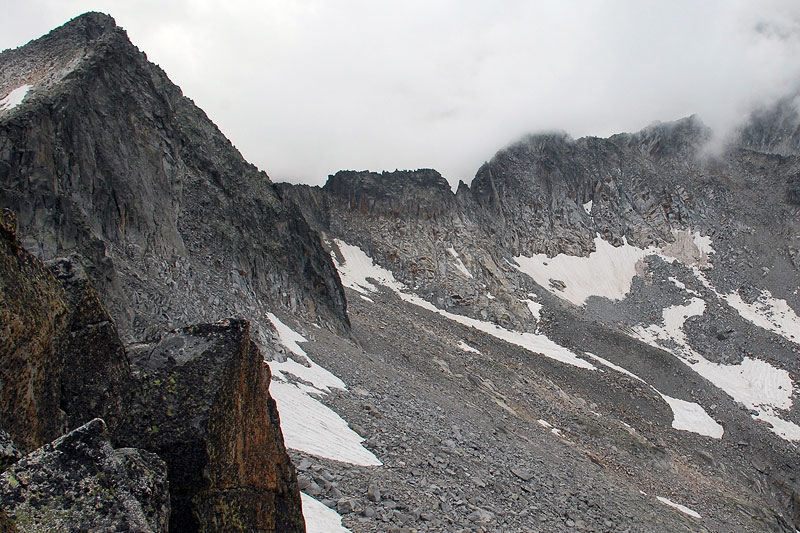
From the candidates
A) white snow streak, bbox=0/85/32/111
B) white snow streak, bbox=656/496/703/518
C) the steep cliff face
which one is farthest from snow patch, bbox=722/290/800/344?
white snow streak, bbox=0/85/32/111

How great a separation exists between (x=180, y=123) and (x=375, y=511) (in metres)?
31.9

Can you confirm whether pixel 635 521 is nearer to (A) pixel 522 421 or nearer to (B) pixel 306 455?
(A) pixel 522 421

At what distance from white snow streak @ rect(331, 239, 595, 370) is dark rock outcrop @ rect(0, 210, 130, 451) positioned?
46.2m

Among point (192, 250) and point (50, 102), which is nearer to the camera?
point (50, 102)

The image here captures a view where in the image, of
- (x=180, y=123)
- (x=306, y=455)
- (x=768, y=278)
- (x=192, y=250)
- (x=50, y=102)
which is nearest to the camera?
(x=306, y=455)

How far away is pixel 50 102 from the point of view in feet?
75.5

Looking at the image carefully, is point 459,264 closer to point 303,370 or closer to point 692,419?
point 692,419

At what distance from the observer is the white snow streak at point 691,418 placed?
40781 millimetres

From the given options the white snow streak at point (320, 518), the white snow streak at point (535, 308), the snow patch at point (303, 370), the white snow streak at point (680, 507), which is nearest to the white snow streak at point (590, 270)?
the white snow streak at point (535, 308)

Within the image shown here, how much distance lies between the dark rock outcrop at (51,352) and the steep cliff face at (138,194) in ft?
37.2

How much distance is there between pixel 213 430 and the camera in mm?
5254

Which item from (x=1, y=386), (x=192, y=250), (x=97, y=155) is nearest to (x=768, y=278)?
(x=192, y=250)

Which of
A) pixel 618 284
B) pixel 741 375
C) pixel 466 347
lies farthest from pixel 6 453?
pixel 618 284

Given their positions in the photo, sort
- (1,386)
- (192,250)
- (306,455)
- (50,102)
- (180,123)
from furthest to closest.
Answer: (180,123), (192,250), (50,102), (306,455), (1,386)
